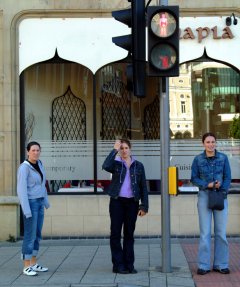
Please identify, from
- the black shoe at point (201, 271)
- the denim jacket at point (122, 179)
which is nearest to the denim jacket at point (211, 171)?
the denim jacket at point (122, 179)

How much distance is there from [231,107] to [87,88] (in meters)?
2.90

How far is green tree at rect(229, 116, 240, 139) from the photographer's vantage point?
11.1 meters

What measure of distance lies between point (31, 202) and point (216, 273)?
2703mm

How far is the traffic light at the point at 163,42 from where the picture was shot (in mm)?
7184

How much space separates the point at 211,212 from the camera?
7789 millimetres

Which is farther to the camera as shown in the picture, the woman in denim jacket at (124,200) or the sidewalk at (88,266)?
the woman in denim jacket at (124,200)

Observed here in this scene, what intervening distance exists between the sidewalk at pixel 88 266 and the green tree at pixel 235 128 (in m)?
2.37

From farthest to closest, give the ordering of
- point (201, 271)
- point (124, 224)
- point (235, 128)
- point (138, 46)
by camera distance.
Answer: point (235, 128)
point (124, 224)
point (201, 271)
point (138, 46)

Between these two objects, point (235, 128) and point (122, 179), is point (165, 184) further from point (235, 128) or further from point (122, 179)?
point (235, 128)

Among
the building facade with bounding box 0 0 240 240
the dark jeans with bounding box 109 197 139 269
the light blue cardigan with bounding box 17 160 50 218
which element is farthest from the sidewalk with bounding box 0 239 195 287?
the light blue cardigan with bounding box 17 160 50 218

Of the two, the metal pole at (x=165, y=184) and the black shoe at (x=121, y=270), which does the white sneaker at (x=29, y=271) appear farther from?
the metal pole at (x=165, y=184)

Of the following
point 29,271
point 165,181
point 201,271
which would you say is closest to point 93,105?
point 165,181

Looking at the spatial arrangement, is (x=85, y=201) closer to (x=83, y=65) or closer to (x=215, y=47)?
(x=83, y=65)

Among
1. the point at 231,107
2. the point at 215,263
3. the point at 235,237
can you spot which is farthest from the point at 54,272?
the point at 231,107
